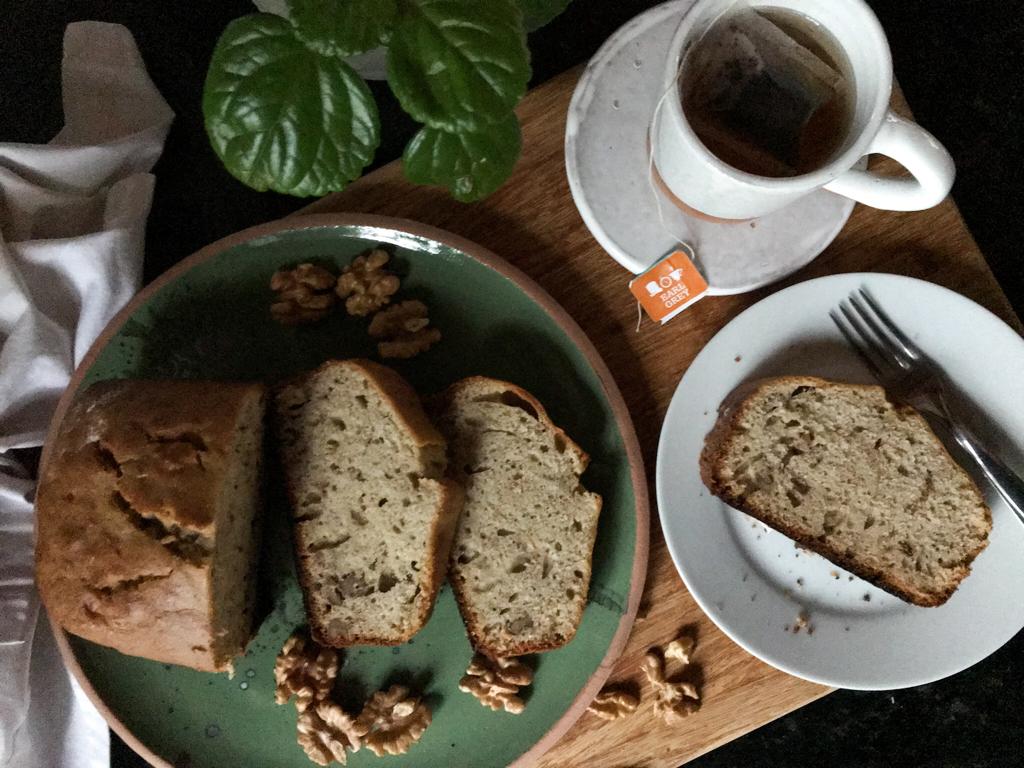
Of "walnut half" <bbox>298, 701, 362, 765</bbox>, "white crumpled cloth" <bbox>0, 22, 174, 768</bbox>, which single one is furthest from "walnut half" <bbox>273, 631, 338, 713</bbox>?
"white crumpled cloth" <bbox>0, 22, 174, 768</bbox>

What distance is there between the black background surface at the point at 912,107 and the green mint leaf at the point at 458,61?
21.0 inches

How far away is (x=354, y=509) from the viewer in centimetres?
129

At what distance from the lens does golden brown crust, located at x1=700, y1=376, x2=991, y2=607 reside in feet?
4.07

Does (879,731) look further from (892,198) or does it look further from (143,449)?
(143,449)

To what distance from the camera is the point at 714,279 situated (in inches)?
49.6

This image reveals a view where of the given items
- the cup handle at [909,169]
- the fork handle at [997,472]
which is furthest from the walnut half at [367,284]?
the fork handle at [997,472]

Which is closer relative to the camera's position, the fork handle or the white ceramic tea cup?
the white ceramic tea cup

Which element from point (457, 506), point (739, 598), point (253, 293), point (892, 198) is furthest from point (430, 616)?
point (892, 198)

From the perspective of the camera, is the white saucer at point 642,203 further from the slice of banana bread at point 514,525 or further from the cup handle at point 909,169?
the slice of banana bread at point 514,525

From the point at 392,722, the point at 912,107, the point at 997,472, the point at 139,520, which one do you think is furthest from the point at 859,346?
the point at 139,520

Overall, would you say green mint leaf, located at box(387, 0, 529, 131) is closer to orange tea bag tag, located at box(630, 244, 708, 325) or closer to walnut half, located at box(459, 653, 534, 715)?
orange tea bag tag, located at box(630, 244, 708, 325)

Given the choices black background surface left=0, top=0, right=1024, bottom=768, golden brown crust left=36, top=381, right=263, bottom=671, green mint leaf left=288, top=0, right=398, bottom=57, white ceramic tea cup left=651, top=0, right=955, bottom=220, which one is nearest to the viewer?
green mint leaf left=288, top=0, right=398, bottom=57

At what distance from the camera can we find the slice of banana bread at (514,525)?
1262 millimetres

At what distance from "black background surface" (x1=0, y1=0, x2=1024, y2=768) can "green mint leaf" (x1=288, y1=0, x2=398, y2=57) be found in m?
0.56
